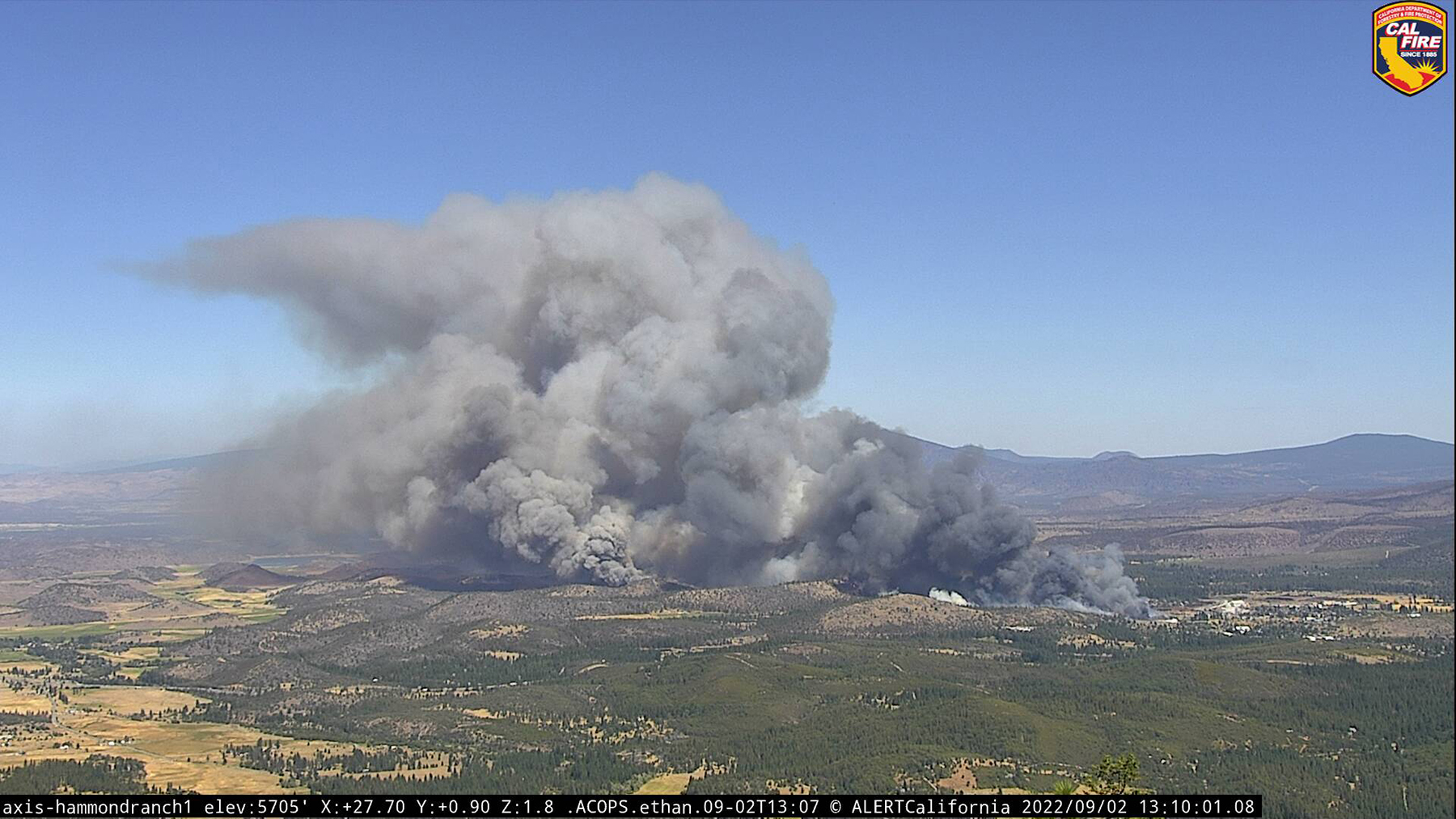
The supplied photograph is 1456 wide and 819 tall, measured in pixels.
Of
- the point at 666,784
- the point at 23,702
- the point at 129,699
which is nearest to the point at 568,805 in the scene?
the point at 666,784

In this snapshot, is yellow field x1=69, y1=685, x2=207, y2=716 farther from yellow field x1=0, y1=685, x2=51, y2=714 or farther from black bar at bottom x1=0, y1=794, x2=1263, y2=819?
black bar at bottom x1=0, y1=794, x2=1263, y2=819

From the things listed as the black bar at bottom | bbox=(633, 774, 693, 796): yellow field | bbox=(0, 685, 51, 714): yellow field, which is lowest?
bbox=(633, 774, 693, 796): yellow field

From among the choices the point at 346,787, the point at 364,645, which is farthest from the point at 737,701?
the point at 364,645

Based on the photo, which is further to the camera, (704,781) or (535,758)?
(535,758)

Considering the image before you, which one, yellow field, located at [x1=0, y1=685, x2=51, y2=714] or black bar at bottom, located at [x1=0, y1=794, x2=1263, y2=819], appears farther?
yellow field, located at [x1=0, y1=685, x2=51, y2=714]

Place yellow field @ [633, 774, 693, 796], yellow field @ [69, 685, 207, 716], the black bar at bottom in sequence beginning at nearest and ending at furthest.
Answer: the black bar at bottom
yellow field @ [633, 774, 693, 796]
yellow field @ [69, 685, 207, 716]

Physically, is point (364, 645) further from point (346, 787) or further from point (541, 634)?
point (346, 787)

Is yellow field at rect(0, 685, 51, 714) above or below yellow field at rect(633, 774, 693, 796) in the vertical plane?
above

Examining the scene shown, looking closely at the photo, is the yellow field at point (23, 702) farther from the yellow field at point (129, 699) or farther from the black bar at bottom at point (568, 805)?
the black bar at bottom at point (568, 805)

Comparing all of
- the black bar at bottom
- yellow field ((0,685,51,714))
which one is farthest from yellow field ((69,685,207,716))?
the black bar at bottom
